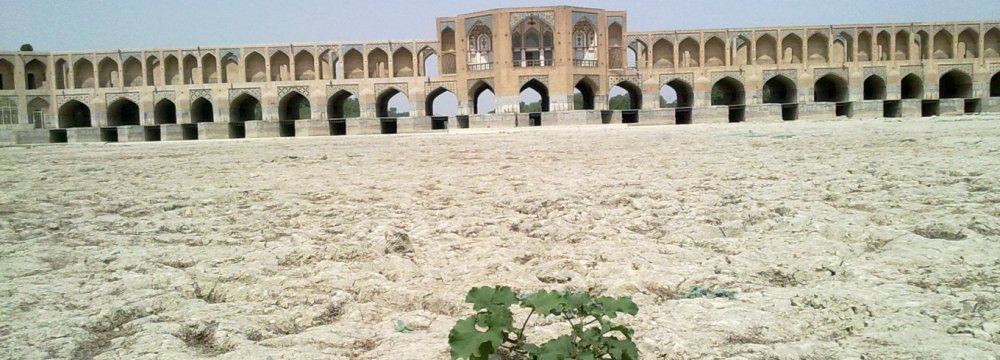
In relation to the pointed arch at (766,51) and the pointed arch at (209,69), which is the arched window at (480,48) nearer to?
the pointed arch at (209,69)

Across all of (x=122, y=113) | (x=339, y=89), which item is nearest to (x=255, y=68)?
(x=339, y=89)

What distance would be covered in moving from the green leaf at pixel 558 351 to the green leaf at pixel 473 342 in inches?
4.8

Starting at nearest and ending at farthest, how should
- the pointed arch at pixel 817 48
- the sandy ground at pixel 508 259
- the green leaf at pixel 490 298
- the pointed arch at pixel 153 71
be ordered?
the green leaf at pixel 490 298, the sandy ground at pixel 508 259, the pointed arch at pixel 817 48, the pointed arch at pixel 153 71

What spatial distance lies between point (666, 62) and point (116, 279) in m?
29.2

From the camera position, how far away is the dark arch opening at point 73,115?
3098 cm

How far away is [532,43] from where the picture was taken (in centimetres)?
2736

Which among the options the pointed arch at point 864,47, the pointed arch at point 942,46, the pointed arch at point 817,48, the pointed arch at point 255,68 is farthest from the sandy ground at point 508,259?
the pointed arch at point 942,46

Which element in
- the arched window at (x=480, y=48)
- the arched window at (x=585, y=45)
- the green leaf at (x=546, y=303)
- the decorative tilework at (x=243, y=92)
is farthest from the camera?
the decorative tilework at (x=243, y=92)

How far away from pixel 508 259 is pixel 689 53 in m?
28.9

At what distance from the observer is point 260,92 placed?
2931 centimetres

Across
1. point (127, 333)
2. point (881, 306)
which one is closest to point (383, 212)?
point (127, 333)

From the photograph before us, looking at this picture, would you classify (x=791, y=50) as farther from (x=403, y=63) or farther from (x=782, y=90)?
(x=403, y=63)

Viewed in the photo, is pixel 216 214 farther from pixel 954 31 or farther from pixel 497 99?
pixel 954 31

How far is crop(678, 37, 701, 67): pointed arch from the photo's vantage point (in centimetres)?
2995
